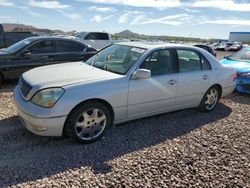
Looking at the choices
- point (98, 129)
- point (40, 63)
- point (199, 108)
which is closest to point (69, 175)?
point (98, 129)

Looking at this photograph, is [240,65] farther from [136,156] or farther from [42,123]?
[42,123]

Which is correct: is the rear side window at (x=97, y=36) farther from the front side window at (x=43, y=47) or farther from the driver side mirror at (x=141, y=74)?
the driver side mirror at (x=141, y=74)

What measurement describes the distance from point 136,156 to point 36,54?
4.92 metres

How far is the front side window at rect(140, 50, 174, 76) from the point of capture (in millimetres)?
4672

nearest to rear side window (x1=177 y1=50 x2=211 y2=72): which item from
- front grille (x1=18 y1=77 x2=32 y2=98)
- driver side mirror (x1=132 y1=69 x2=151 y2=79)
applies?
driver side mirror (x1=132 y1=69 x2=151 y2=79)

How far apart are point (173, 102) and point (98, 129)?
5.25 ft

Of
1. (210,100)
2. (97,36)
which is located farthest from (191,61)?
(97,36)

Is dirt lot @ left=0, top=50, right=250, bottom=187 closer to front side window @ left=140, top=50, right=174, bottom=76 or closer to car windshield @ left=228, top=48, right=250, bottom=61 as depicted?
front side window @ left=140, top=50, right=174, bottom=76

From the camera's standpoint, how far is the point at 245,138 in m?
4.73

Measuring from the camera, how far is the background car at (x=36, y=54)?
706cm

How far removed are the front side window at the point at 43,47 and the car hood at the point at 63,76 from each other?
2993 millimetres

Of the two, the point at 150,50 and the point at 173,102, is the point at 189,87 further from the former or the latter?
the point at 150,50

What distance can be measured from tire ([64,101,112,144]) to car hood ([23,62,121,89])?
0.41 m

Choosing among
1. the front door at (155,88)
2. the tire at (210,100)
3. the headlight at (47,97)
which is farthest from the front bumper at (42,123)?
the tire at (210,100)
